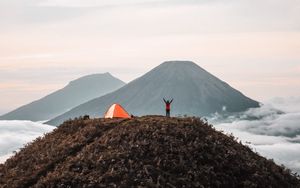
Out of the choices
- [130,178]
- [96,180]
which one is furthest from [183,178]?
[96,180]

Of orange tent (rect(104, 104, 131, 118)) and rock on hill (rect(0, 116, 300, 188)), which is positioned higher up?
orange tent (rect(104, 104, 131, 118))

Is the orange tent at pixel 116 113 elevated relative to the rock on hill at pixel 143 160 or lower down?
elevated

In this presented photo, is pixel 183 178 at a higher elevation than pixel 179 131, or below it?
below

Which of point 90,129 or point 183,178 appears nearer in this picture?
point 183,178

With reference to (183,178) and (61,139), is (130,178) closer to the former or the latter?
(183,178)

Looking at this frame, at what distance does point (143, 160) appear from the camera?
112 feet

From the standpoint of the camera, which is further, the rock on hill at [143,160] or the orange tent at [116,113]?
the orange tent at [116,113]

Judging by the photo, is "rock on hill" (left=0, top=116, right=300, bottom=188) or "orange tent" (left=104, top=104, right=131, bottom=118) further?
"orange tent" (left=104, top=104, right=131, bottom=118)

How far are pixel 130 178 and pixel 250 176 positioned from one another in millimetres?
8675

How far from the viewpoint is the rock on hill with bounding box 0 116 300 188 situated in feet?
108

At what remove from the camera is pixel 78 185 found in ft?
106

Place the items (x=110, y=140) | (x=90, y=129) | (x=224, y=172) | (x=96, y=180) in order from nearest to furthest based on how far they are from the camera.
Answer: (x=96, y=180)
(x=224, y=172)
(x=110, y=140)
(x=90, y=129)

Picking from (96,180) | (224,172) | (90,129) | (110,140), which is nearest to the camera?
(96,180)

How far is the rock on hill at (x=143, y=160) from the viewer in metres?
32.8
